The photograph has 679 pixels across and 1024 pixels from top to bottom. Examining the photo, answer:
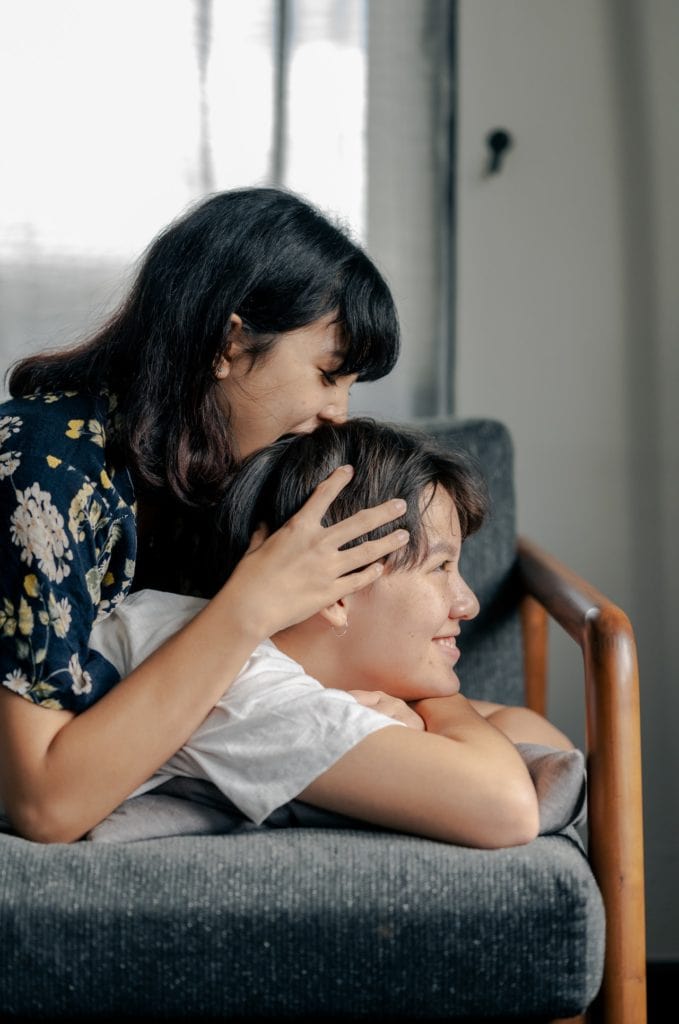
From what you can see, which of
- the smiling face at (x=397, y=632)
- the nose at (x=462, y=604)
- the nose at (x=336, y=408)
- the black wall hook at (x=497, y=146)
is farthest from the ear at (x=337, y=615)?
the black wall hook at (x=497, y=146)

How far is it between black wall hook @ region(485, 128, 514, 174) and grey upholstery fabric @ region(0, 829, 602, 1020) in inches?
49.3

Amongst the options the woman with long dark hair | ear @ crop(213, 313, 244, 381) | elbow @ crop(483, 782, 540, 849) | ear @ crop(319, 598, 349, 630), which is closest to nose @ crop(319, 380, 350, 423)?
the woman with long dark hair

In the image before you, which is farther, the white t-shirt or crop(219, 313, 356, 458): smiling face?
crop(219, 313, 356, 458): smiling face

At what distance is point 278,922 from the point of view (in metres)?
0.85

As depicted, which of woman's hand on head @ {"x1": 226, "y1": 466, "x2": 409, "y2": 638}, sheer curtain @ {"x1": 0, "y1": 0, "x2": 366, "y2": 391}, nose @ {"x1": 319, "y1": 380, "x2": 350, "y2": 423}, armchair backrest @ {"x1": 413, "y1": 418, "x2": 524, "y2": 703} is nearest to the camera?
woman's hand on head @ {"x1": 226, "y1": 466, "x2": 409, "y2": 638}

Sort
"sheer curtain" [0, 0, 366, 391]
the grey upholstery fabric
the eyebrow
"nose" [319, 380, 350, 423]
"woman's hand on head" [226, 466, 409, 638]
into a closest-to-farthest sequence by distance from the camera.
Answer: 1. the grey upholstery fabric
2. "woman's hand on head" [226, 466, 409, 638]
3. the eyebrow
4. "nose" [319, 380, 350, 423]
5. "sheer curtain" [0, 0, 366, 391]

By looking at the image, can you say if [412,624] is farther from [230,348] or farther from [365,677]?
[230,348]

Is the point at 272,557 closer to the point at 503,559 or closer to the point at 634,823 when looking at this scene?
the point at 634,823

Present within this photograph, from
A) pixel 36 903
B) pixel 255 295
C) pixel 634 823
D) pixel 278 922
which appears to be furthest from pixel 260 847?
pixel 255 295

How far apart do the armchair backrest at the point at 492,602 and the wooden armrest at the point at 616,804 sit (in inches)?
17.2

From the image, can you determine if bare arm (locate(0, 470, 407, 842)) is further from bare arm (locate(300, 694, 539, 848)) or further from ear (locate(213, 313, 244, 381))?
ear (locate(213, 313, 244, 381))

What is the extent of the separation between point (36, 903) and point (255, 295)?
609 millimetres

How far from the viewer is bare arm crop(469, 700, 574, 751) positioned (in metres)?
1.21

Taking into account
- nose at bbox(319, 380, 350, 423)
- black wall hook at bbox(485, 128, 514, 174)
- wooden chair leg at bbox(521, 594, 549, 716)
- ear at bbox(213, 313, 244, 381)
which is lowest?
wooden chair leg at bbox(521, 594, 549, 716)
